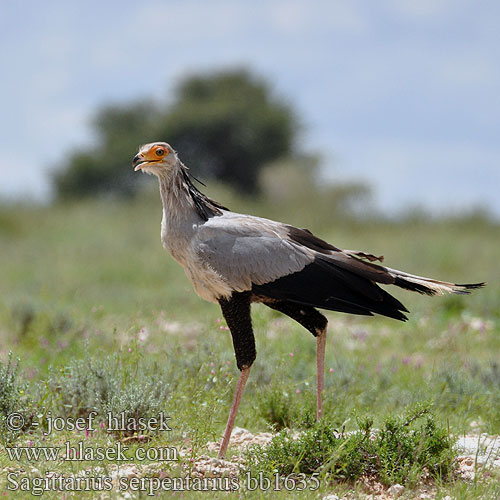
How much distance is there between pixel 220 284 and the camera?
4.28 meters

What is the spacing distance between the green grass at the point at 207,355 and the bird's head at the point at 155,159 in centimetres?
123

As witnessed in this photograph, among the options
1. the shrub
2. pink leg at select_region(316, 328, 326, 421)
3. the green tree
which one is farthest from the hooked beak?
the green tree

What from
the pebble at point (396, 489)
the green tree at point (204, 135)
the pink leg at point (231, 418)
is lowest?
the pebble at point (396, 489)

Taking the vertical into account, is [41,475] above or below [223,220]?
below

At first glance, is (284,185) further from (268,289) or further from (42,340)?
(268,289)

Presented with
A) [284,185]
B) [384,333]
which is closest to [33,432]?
[384,333]

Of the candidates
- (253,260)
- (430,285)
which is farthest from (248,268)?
(430,285)

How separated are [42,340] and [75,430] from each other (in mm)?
2217

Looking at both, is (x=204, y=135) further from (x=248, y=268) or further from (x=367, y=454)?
(x=367, y=454)

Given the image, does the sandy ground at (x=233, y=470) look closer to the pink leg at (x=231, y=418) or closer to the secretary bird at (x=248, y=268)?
the pink leg at (x=231, y=418)

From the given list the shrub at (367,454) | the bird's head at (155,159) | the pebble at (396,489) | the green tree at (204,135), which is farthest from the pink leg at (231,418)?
the green tree at (204,135)

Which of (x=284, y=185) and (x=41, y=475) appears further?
(x=284, y=185)

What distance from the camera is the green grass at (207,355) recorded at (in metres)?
4.67

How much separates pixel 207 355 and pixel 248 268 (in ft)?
4.68
